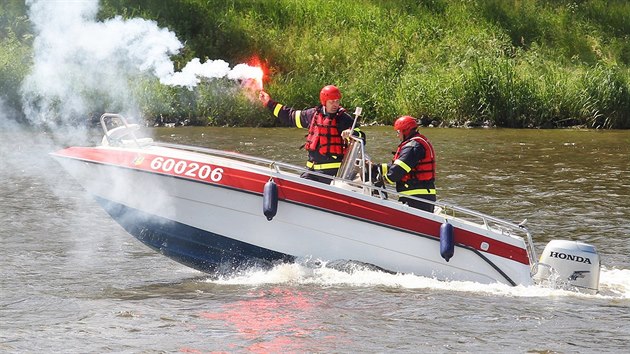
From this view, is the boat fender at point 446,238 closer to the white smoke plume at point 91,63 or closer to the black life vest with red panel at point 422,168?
the black life vest with red panel at point 422,168

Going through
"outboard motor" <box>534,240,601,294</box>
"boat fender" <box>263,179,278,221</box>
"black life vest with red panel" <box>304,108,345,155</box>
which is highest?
"black life vest with red panel" <box>304,108,345,155</box>

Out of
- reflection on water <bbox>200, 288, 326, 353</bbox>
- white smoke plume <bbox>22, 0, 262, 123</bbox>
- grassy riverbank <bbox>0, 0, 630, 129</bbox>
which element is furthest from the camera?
grassy riverbank <bbox>0, 0, 630, 129</bbox>

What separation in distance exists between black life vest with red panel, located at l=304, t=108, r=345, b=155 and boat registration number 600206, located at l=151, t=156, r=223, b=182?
124 cm

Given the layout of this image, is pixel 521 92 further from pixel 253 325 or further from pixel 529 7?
pixel 253 325

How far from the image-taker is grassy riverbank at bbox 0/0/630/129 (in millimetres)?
24922

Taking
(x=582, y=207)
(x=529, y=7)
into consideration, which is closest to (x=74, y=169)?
(x=582, y=207)

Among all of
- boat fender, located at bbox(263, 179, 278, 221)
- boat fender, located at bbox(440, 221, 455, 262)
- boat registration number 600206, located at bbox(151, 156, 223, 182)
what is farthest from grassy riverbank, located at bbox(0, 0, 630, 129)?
boat fender, located at bbox(263, 179, 278, 221)

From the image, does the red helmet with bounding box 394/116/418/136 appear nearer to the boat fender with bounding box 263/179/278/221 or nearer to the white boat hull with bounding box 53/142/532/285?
the white boat hull with bounding box 53/142/532/285

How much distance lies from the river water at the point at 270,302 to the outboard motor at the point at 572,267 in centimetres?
12

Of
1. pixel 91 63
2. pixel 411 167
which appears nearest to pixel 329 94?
pixel 411 167

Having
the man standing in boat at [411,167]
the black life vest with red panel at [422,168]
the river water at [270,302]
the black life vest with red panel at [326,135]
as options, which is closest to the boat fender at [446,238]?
the river water at [270,302]

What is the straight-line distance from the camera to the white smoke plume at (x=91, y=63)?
39.8ft

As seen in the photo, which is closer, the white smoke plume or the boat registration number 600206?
the boat registration number 600206

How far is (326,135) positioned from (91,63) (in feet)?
35.9
